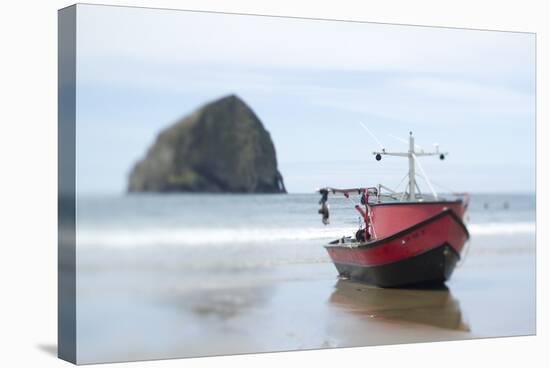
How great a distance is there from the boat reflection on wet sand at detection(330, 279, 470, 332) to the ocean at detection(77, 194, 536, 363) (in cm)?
3

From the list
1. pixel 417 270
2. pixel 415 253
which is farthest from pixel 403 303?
pixel 415 253

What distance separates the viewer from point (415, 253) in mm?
13602

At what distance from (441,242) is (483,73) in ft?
6.04

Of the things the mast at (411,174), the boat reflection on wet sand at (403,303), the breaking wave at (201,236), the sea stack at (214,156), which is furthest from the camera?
the mast at (411,174)

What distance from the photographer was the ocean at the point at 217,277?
11891 mm

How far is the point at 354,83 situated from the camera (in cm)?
1336

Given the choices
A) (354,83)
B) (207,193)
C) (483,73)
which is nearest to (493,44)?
(483,73)

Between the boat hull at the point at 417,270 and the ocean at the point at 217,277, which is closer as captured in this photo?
the ocean at the point at 217,277

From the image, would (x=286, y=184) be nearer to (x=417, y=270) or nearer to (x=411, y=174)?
(x=411, y=174)

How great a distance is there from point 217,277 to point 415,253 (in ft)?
7.50

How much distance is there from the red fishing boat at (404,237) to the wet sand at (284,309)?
0.47 ft

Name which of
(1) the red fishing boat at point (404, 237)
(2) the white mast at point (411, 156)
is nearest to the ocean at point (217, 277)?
(1) the red fishing boat at point (404, 237)

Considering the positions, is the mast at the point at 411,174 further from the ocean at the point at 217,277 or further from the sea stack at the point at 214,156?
the sea stack at the point at 214,156

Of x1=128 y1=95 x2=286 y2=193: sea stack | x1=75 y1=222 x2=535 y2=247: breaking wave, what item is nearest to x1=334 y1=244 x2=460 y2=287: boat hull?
x1=75 y1=222 x2=535 y2=247: breaking wave
